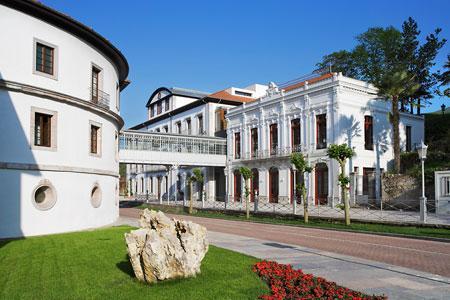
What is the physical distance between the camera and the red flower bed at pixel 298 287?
733cm

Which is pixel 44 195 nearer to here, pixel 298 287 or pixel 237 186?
pixel 298 287

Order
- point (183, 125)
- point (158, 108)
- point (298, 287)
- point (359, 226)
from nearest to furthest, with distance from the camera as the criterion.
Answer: point (298, 287) < point (359, 226) < point (183, 125) < point (158, 108)

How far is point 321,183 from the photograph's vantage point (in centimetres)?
3528

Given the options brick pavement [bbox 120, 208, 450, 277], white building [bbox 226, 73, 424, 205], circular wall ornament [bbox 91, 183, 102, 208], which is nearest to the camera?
brick pavement [bbox 120, 208, 450, 277]

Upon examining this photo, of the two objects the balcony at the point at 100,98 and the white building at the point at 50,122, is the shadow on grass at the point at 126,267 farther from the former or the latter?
the balcony at the point at 100,98

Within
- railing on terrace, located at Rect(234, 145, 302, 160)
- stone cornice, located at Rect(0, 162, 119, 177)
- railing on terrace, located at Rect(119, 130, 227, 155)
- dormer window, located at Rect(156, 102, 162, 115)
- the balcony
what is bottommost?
stone cornice, located at Rect(0, 162, 119, 177)

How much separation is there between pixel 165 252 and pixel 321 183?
28.6 m

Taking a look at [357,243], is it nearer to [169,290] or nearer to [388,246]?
[388,246]

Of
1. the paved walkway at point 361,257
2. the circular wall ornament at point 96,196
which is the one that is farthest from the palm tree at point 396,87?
the circular wall ornament at point 96,196

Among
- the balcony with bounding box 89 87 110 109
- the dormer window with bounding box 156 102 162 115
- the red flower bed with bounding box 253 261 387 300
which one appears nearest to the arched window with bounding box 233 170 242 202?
the balcony with bounding box 89 87 110 109

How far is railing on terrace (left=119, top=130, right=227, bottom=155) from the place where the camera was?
135ft

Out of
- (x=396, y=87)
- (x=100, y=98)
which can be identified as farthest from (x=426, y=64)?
(x=100, y=98)

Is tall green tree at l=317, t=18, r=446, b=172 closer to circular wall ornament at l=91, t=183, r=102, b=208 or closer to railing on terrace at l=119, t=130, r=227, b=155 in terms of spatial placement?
railing on terrace at l=119, t=130, r=227, b=155

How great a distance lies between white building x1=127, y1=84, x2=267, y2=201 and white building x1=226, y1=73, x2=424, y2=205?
7.20 metres
